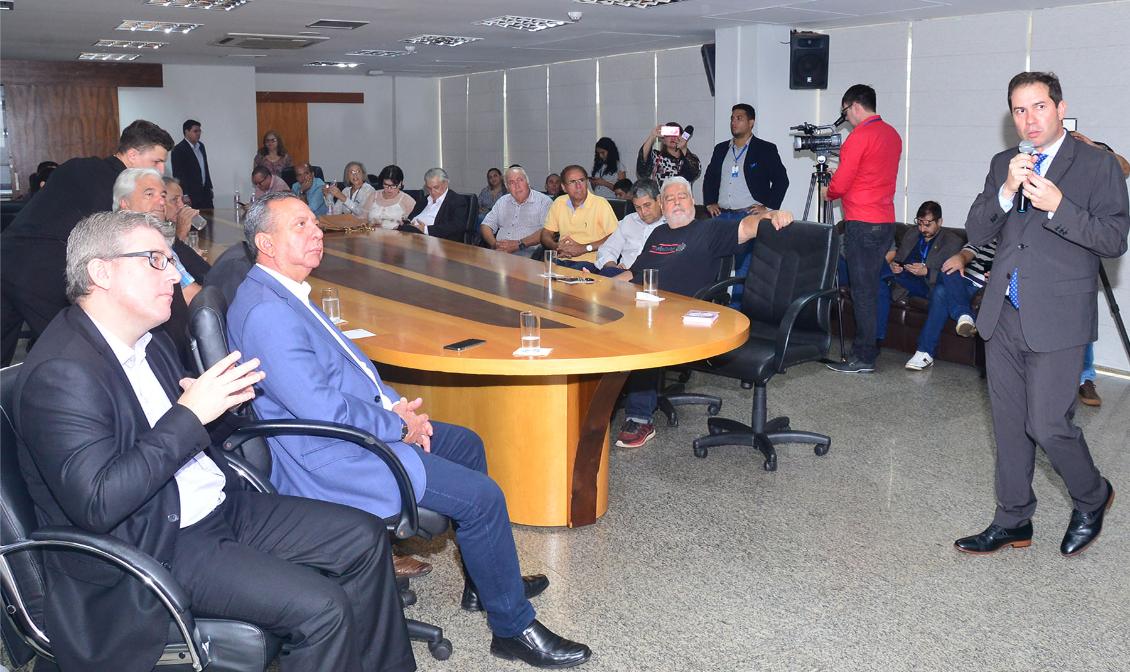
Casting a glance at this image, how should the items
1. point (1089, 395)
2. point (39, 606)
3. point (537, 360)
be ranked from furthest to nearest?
point (1089, 395) → point (537, 360) → point (39, 606)

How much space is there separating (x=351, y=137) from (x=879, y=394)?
1226 cm

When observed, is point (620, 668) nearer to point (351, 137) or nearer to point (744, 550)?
point (744, 550)

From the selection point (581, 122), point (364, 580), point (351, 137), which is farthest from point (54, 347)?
point (351, 137)

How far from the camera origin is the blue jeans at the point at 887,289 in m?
6.90

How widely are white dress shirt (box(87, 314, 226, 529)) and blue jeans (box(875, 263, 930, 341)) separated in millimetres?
5354

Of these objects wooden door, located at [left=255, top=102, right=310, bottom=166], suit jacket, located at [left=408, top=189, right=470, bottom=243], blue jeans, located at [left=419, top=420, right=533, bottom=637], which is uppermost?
wooden door, located at [left=255, top=102, right=310, bottom=166]

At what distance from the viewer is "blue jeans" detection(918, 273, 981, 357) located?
21.1 feet

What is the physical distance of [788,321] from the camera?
4.29 m

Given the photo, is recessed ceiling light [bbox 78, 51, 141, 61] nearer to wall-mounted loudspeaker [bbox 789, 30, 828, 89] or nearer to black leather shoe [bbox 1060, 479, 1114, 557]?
wall-mounted loudspeaker [bbox 789, 30, 828, 89]

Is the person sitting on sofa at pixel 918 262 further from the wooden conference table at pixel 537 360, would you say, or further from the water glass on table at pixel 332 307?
the water glass on table at pixel 332 307

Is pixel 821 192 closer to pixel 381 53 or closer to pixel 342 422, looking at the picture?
pixel 381 53

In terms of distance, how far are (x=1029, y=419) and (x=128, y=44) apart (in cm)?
1041

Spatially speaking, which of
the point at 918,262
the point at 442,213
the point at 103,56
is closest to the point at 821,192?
the point at 918,262

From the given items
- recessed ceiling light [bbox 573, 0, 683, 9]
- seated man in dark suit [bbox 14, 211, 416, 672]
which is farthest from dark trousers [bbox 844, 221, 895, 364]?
seated man in dark suit [bbox 14, 211, 416, 672]
